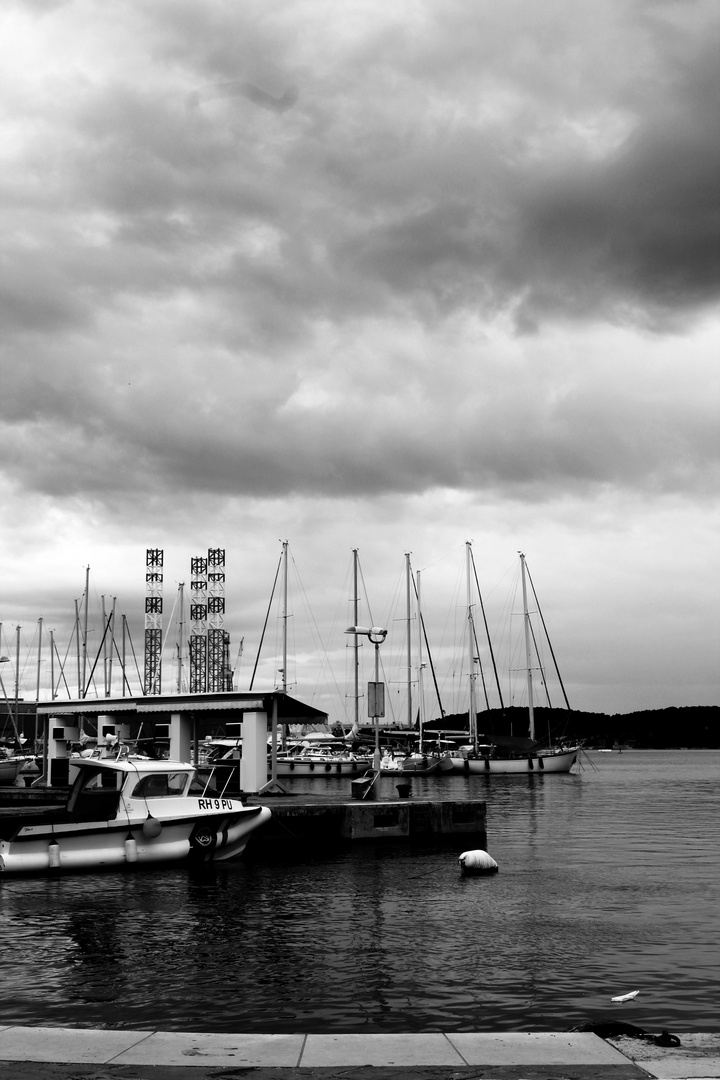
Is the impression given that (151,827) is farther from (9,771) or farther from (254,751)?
(9,771)

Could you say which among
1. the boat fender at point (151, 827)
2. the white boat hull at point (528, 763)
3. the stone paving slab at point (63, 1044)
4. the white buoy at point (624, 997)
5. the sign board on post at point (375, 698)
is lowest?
the white boat hull at point (528, 763)

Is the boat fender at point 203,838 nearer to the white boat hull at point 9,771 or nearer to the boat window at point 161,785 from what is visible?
the boat window at point 161,785

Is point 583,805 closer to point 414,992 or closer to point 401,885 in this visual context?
point 401,885

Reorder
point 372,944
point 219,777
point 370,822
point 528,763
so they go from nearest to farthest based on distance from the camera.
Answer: point 372,944 < point 370,822 < point 219,777 < point 528,763

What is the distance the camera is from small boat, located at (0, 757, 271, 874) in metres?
26.4

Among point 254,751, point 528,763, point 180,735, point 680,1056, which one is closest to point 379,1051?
point 680,1056

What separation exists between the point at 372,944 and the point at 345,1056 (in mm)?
8902

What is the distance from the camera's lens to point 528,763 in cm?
9944

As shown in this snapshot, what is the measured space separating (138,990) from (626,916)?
1122 cm

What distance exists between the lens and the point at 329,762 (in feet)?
320

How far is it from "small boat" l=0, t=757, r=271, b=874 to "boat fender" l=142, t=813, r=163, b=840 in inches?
1.1

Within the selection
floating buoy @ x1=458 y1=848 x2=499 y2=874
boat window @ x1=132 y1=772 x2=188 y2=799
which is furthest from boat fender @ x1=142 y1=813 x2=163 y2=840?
floating buoy @ x1=458 y1=848 x2=499 y2=874

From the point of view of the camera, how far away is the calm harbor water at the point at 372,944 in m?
13.0

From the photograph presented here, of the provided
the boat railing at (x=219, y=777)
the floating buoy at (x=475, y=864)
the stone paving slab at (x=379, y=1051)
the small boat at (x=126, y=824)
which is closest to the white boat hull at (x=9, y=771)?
the boat railing at (x=219, y=777)
